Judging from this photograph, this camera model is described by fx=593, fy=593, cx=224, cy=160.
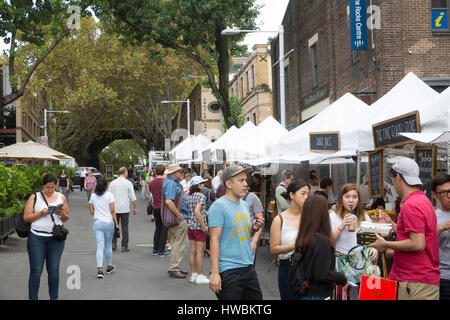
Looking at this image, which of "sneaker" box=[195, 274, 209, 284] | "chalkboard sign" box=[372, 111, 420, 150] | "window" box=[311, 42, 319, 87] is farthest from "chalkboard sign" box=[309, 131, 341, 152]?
"window" box=[311, 42, 319, 87]

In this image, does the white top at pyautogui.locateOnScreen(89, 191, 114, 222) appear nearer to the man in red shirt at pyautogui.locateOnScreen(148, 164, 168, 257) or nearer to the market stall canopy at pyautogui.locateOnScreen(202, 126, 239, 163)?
the man in red shirt at pyautogui.locateOnScreen(148, 164, 168, 257)

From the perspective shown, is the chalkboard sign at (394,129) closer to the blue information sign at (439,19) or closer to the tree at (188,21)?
the blue information sign at (439,19)

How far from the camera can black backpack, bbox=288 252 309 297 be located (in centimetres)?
500

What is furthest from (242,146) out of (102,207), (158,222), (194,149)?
(194,149)

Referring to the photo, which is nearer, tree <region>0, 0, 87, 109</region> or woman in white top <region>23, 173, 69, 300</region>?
woman in white top <region>23, 173, 69, 300</region>

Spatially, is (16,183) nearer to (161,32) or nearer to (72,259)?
(72,259)

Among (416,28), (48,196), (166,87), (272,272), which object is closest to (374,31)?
(416,28)

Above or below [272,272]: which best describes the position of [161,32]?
above

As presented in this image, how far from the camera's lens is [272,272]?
36.4 feet

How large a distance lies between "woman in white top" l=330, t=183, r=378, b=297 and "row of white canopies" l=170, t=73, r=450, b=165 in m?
1.14

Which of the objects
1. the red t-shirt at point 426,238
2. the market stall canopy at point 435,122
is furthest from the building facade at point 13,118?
the red t-shirt at point 426,238

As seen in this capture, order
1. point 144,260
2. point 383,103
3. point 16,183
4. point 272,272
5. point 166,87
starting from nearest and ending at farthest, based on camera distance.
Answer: point 383,103 < point 272,272 < point 144,260 < point 16,183 < point 166,87

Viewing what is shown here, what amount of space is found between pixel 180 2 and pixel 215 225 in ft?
59.2
